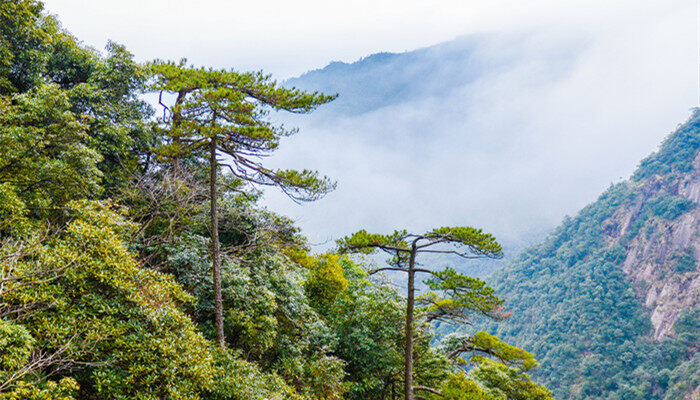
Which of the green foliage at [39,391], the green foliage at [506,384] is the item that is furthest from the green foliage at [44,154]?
the green foliage at [506,384]

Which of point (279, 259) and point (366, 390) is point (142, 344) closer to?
point (279, 259)

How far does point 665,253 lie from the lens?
63.1m

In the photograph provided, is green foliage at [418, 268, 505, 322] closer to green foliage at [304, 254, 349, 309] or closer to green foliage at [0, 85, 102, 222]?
green foliage at [304, 254, 349, 309]

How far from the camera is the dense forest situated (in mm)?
5668

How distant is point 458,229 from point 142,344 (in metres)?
6.81

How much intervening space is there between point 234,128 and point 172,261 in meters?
3.74

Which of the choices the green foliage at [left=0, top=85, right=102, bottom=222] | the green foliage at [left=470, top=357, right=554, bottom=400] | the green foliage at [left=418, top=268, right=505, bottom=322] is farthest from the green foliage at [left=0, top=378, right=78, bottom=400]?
the green foliage at [left=470, top=357, right=554, bottom=400]

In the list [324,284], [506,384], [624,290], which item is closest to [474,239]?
[324,284]

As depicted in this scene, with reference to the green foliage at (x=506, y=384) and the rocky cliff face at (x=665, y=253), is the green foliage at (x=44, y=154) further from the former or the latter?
the rocky cliff face at (x=665, y=253)

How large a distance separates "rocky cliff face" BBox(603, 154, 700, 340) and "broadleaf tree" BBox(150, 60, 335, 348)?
66.1 meters

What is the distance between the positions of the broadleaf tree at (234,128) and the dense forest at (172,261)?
5 centimetres

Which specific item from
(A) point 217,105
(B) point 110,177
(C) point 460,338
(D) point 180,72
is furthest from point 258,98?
(C) point 460,338

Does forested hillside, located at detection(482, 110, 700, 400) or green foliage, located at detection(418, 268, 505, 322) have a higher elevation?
forested hillside, located at detection(482, 110, 700, 400)

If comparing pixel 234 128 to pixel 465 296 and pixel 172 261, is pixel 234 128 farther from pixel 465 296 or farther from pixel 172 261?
pixel 465 296
